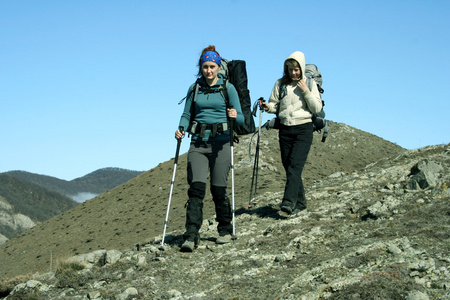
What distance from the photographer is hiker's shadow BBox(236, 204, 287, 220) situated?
11.5 meters

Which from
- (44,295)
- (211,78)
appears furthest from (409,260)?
(44,295)

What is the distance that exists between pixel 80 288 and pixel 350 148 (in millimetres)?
30304

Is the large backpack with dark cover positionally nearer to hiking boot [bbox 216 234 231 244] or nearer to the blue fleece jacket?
the blue fleece jacket

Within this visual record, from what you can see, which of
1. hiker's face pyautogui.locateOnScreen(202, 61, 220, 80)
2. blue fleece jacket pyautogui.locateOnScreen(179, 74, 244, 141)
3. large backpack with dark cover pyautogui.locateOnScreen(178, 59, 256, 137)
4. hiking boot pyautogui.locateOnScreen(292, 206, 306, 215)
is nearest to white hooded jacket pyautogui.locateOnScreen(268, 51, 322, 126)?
large backpack with dark cover pyautogui.locateOnScreen(178, 59, 256, 137)

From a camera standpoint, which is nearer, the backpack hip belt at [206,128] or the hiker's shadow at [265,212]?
the backpack hip belt at [206,128]

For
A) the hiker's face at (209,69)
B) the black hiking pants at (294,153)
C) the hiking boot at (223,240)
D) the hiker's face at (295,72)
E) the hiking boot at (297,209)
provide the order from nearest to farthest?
the hiker's face at (209,69), the hiking boot at (223,240), the hiker's face at (295,72), the black hiking pants at (294,153), the hiking boot at (297,209)

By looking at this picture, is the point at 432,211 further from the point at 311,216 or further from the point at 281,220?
the point at 281,220

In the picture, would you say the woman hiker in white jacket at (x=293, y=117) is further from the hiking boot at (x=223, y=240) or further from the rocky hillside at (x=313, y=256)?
the hiking boot at (x=223, y=240)

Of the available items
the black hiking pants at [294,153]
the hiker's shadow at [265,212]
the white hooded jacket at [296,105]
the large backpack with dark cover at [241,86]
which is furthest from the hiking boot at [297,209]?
the large backpack with dark cover at [241,86]

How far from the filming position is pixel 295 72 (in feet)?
32.9

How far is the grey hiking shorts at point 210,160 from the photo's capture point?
8883 millimetres

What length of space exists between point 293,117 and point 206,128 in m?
2.22

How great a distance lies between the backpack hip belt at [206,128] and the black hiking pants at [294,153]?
6.79 feet

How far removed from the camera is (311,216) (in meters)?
10.5
